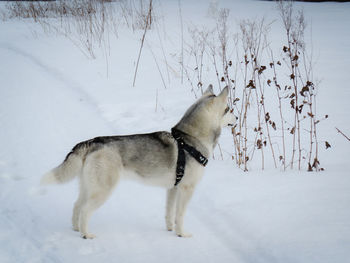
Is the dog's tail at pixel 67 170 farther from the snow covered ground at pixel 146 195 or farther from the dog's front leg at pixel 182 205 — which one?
the dog's front leg at pixel 182 205

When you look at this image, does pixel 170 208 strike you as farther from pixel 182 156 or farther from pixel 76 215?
pixel 76 215

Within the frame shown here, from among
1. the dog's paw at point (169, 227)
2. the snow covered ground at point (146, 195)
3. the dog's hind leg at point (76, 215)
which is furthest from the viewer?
the dog's paw at point (169, 227)

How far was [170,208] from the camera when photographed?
3537mm

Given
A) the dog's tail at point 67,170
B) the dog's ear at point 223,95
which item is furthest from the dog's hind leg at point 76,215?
the dog's ear at point 223,95

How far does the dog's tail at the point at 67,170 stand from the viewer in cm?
304

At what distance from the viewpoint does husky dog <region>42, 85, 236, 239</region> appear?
304 centimetres

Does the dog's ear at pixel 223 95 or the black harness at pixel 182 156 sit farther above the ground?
the dog's ear at pixel 223 95

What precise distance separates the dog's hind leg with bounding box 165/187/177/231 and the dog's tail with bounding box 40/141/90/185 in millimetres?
978

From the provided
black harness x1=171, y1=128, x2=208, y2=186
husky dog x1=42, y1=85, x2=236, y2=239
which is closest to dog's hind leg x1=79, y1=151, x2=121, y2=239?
husky dog x1=42, y1=85, x2=236, y2=239

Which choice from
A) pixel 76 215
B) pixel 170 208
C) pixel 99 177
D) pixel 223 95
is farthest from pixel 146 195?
pixel 223 95

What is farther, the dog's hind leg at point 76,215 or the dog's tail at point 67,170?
the dog's hind leg at point 76,215

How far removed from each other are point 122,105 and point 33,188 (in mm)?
3151

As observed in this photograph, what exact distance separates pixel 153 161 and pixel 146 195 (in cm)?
106

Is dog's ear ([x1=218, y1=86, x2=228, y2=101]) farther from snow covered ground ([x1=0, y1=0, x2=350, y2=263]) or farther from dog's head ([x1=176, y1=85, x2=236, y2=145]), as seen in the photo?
snow covered ground ([x1=0, y1=0, x2=350, y2=263])
